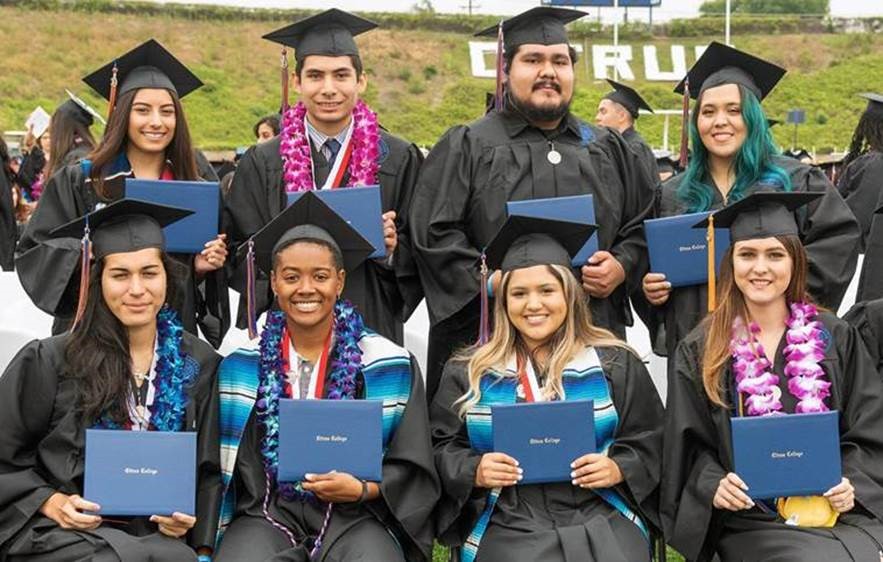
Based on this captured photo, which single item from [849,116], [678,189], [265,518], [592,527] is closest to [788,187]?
[678,189]

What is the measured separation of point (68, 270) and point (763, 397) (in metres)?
2.73

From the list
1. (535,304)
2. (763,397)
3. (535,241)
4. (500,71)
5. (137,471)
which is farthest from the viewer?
(500,71)

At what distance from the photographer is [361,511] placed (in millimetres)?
4621

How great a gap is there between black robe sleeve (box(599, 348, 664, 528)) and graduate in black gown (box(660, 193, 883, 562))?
0.06 metres

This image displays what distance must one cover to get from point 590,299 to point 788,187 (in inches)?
36.7

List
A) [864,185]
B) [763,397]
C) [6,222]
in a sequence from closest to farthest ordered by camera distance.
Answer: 1. [763,397]
2. [6,222]
3. [864,185]

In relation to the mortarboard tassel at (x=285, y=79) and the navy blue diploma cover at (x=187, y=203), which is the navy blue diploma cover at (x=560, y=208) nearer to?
the navy blue diploma cover at (x=187, y=203)

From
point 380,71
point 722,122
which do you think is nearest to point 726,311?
point 722,122

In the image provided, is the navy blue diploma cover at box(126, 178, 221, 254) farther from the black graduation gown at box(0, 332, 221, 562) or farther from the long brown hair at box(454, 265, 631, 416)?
the long brown hair at box(454, 265, 631, 416)

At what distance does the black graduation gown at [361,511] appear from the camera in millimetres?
4484

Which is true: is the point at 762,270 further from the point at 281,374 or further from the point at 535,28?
the point at 281,374

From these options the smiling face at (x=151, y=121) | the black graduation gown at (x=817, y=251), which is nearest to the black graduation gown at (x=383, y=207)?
the smiling face at (x=151, y=121)

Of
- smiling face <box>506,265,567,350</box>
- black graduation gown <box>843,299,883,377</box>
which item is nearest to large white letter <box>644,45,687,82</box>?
black graduation gown <box>843,299,883,377</box>

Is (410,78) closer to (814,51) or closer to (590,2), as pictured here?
(590,2)
